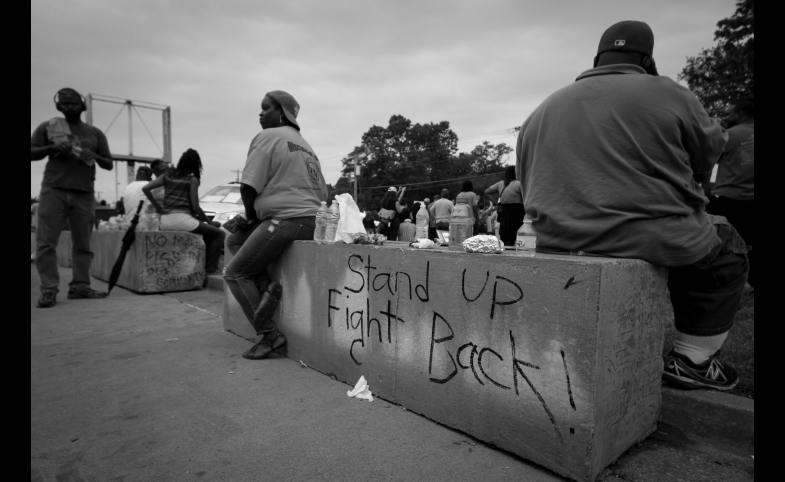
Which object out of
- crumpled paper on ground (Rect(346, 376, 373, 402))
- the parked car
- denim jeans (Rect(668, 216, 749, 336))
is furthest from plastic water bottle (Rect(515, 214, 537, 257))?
the parked car

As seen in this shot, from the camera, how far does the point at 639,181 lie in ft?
6.88

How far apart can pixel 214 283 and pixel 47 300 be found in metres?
1.99

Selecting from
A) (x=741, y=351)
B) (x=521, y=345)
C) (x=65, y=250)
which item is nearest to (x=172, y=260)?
(x=521, y=345)

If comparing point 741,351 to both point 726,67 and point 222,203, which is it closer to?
point 222,203

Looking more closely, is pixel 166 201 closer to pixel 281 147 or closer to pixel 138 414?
pixel 281 147

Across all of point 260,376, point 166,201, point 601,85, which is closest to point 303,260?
point 260,376

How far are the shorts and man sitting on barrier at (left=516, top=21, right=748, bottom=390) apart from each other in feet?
18.4

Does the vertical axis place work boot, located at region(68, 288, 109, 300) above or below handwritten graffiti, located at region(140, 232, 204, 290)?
below

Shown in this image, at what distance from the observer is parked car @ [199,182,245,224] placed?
10.7 m

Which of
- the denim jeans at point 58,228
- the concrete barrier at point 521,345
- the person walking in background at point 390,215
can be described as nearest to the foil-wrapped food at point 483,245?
the concrete barrier at point 521,345

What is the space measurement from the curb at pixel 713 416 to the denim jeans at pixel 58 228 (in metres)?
6.31

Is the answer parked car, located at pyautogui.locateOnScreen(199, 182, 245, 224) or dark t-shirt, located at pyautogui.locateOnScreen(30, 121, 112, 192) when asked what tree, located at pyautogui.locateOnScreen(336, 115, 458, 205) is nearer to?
parked car, located at pyautogui.locateOnScreen(199, 182, 245, 224)

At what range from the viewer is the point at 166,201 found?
22.2ft
